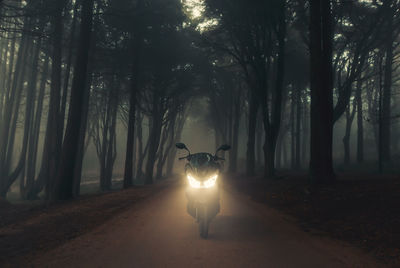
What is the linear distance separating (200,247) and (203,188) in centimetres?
120

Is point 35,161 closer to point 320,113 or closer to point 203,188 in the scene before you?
point 320,113

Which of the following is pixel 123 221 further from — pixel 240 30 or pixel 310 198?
pixel 240 30

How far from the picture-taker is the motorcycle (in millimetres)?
6730

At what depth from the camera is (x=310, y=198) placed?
1095cm

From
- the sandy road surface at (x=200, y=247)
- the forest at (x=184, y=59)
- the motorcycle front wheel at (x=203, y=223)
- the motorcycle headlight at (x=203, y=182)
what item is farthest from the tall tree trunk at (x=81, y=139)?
the motorcycle front wheel at (x=203, y=223)

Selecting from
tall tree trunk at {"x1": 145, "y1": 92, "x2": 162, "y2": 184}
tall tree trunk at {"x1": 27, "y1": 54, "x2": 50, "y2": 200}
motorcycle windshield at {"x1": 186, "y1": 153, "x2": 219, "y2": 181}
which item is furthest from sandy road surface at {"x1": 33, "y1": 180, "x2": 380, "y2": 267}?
tall tree trunk at {"x1": 145, "y1": 92, "x2": 162, "y2": 184}

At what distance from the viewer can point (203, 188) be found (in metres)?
Result: 6.75

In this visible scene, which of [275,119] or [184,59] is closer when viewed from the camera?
[275,119]

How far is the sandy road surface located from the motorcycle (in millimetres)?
421

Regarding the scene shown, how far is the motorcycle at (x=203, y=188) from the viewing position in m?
6.73

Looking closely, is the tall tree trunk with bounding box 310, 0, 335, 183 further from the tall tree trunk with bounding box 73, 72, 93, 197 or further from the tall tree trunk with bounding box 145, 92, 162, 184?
the tall tree trunk with bounding box 145, 92, 162, 184

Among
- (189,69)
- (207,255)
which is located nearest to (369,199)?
(207,255)

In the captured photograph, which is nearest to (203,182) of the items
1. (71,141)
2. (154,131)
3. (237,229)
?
(237,229)

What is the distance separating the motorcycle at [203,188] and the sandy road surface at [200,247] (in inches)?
16.6
